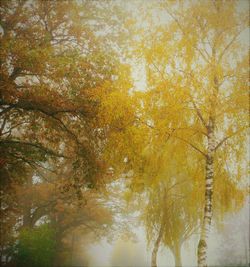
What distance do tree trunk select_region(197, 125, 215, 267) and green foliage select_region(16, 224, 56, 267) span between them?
11.0m

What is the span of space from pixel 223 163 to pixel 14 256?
13.5 metres

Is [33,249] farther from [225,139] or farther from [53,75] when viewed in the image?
[225,139]

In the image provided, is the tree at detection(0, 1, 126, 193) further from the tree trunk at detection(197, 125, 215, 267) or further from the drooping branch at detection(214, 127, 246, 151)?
the drooping branch at detection(214, 127, 246, 151)

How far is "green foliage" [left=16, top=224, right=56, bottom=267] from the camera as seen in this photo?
16.8 m

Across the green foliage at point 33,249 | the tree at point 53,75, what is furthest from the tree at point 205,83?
the green foliage at point 33,249

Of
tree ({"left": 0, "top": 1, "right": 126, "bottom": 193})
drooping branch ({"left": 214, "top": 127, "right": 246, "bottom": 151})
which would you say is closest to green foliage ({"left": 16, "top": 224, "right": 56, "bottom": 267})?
tree ({"left": 0, "top": 1, "right": 126, "bottom": 193})

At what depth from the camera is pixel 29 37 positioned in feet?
35.4

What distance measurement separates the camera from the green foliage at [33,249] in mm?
16828

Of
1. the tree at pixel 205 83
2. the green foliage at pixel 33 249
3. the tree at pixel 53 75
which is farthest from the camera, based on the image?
the green foliage at pixel 33 249

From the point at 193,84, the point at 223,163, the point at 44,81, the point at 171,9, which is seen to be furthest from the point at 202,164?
the point at 44,81

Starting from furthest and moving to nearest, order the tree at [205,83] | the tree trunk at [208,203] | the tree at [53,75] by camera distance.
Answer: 1. the tree at [53,75]
2. the tree at [205,83]
3. the tree trunk at [208,203]

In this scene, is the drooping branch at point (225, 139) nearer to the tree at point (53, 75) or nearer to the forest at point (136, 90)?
the forest at point (136, 90)

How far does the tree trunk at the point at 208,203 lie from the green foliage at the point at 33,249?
36.2 feet

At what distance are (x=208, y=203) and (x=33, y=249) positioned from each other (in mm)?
11634
